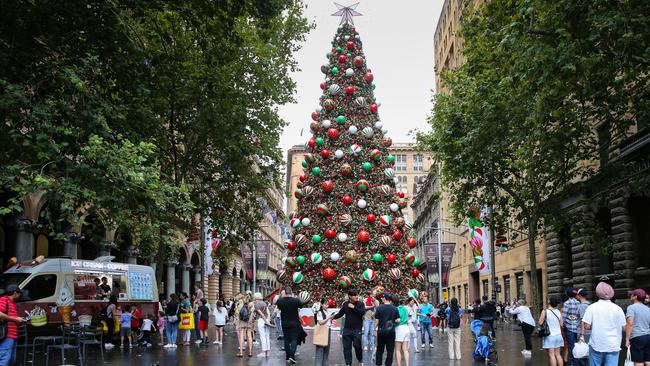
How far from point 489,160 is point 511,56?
960cm

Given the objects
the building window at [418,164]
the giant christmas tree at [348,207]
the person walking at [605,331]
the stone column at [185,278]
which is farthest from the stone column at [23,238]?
the building window at [418,164]

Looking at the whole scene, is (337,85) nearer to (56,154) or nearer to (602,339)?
(56,154)

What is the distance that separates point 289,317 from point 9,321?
6.96 m

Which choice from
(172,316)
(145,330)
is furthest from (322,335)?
(145,330)

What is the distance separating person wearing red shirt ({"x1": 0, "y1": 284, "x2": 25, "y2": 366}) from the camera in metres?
9.95

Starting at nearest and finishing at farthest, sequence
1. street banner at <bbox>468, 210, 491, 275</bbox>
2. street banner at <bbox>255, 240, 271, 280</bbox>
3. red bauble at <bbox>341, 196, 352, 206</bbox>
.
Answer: red bauble at <bbox>341, 196, 352, 206</bbox> → street banner at <bbox>468, 210, 491, 275</bbox> → street banner at <bbox>255, 240, 271, 280</bbox>

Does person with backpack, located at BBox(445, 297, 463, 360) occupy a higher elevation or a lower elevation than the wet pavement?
higher

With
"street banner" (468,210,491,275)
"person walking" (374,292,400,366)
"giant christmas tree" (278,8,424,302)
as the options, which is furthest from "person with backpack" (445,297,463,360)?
"street banner" (468,210,491,275)

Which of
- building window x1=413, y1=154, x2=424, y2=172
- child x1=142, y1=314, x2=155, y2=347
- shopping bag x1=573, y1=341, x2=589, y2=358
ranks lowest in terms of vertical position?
child x1=142, y1=314, x2=155, y2=347

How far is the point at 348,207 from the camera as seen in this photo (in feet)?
93.3

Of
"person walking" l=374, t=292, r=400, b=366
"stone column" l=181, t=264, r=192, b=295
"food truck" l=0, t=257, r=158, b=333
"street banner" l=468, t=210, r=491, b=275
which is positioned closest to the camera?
"person walking" l=374, t=292, r=400, b=366

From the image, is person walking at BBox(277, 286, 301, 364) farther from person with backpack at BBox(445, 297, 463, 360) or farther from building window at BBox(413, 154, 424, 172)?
building window at BBox(413, 154, 424, 172)

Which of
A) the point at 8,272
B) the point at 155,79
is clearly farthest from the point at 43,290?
the point at 155,79

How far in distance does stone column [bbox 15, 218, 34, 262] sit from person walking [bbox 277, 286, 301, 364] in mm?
14004
